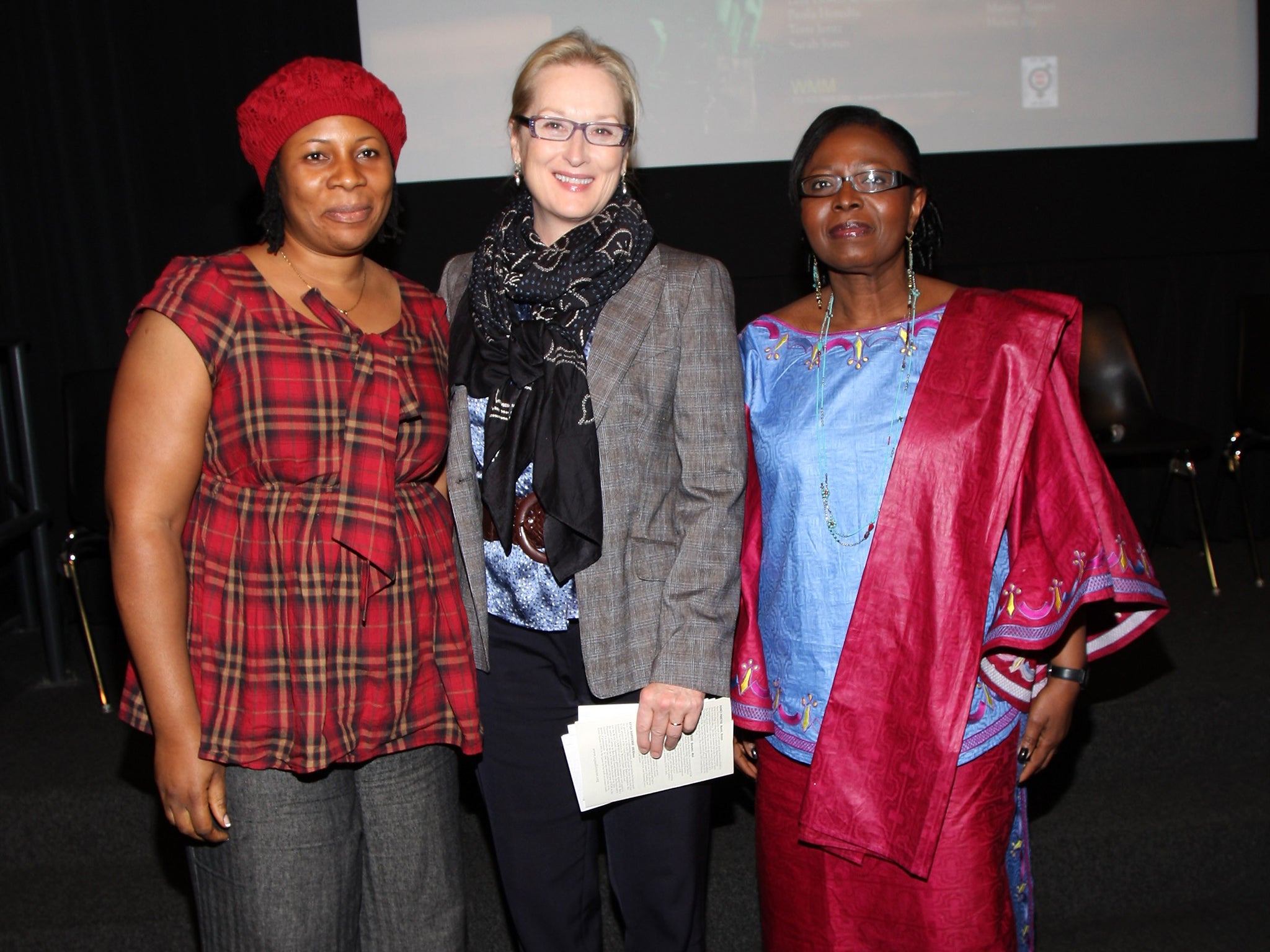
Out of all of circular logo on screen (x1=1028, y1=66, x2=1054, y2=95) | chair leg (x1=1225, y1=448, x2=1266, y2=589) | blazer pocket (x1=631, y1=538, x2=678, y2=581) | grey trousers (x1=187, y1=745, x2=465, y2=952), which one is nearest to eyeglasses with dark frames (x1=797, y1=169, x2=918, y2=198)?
blazer pocket (x1=631, y1=538, x2=678, y2=581)

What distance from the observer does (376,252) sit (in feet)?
11.9

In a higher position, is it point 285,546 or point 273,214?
point 273,214

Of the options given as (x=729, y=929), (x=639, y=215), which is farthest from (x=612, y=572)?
(x=729, y=929)

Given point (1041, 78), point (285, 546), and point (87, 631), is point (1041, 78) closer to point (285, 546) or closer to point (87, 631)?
point (285, 546)

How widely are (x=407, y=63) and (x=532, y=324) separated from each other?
108 inches

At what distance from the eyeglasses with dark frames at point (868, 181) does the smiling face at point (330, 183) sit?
0.68 metres

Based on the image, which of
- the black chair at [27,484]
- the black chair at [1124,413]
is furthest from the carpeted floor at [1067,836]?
the black chair at [1124,413]

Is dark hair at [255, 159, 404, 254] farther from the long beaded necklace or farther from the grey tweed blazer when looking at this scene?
the long beaded necklace

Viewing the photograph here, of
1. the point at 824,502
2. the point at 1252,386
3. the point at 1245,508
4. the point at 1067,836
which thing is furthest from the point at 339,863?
the point at 1252,386

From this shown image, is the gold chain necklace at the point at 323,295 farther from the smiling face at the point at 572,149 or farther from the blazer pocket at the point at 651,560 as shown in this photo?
the blazer pocket at the point at 651,560

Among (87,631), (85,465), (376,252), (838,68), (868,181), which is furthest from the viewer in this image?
(838,68)

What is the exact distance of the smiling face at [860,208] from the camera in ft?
5.45

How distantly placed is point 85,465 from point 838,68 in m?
3.02

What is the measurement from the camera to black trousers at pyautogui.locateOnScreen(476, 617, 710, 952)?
1.64m
